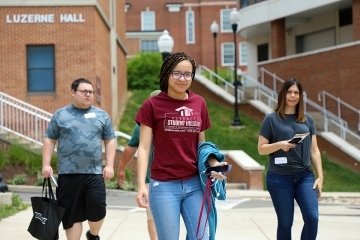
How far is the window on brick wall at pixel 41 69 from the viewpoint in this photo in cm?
2244

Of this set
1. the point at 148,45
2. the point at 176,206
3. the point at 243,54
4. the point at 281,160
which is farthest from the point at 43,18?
the point at 148,45

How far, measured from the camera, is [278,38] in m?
32.3

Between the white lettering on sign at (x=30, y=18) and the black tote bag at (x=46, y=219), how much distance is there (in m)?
15.7

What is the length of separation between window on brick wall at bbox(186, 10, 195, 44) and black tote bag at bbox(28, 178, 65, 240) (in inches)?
2077

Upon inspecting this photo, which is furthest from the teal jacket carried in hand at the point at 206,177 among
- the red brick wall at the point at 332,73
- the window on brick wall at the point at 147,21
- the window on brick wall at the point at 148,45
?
the window on brick wall at the point at 147,21

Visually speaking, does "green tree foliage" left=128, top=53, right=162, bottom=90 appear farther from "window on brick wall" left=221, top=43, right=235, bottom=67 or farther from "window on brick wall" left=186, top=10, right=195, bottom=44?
"window on brick wall" left=186, top=10, right=195, bottom=44

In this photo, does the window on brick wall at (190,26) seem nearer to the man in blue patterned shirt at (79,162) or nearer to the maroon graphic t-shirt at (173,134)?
the man in blue patterned shirt at (79,162)

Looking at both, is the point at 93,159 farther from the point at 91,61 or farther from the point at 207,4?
the point at 207,4

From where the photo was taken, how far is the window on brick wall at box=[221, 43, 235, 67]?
58.4 m

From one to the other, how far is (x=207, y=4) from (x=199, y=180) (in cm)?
5486

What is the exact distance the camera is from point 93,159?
24.3 feet

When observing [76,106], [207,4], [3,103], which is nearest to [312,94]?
[3,103]

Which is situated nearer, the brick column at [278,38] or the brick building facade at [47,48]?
the brick building facade at [47,48]

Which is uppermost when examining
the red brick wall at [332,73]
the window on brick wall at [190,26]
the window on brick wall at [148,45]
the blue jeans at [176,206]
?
the window on brick wall at [190,26]
